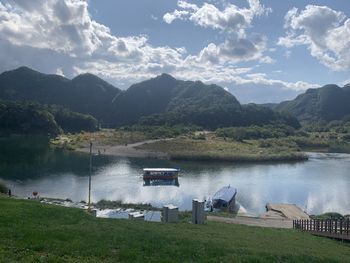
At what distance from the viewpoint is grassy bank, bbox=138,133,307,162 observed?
383 ft

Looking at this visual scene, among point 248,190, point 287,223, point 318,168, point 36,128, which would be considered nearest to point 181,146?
Answer: point 318,168

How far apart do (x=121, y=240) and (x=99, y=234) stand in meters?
1.12

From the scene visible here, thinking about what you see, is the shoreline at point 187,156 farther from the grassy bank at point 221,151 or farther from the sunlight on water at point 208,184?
the sunlight on water at point 208,184

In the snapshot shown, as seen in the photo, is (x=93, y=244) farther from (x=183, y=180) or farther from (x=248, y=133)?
(x=248, y=133)

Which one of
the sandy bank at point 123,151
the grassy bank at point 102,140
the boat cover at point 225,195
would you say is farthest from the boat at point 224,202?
the grassy bank at point 102,140

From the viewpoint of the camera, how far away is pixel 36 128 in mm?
184500

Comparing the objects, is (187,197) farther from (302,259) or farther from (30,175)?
(302,259)

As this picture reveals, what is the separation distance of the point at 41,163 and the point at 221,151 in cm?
5372

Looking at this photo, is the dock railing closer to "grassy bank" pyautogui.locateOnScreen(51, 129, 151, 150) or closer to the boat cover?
the boat cover

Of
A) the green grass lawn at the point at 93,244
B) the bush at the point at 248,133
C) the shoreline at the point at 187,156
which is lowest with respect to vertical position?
the shoreline at the point at 187,156

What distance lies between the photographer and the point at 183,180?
83500mm

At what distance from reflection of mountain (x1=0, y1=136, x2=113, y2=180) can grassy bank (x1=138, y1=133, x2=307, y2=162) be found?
24.9 metres

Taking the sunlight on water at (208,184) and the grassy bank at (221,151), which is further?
the grassy bank at (221,151)

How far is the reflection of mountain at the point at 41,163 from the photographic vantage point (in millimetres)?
80319
